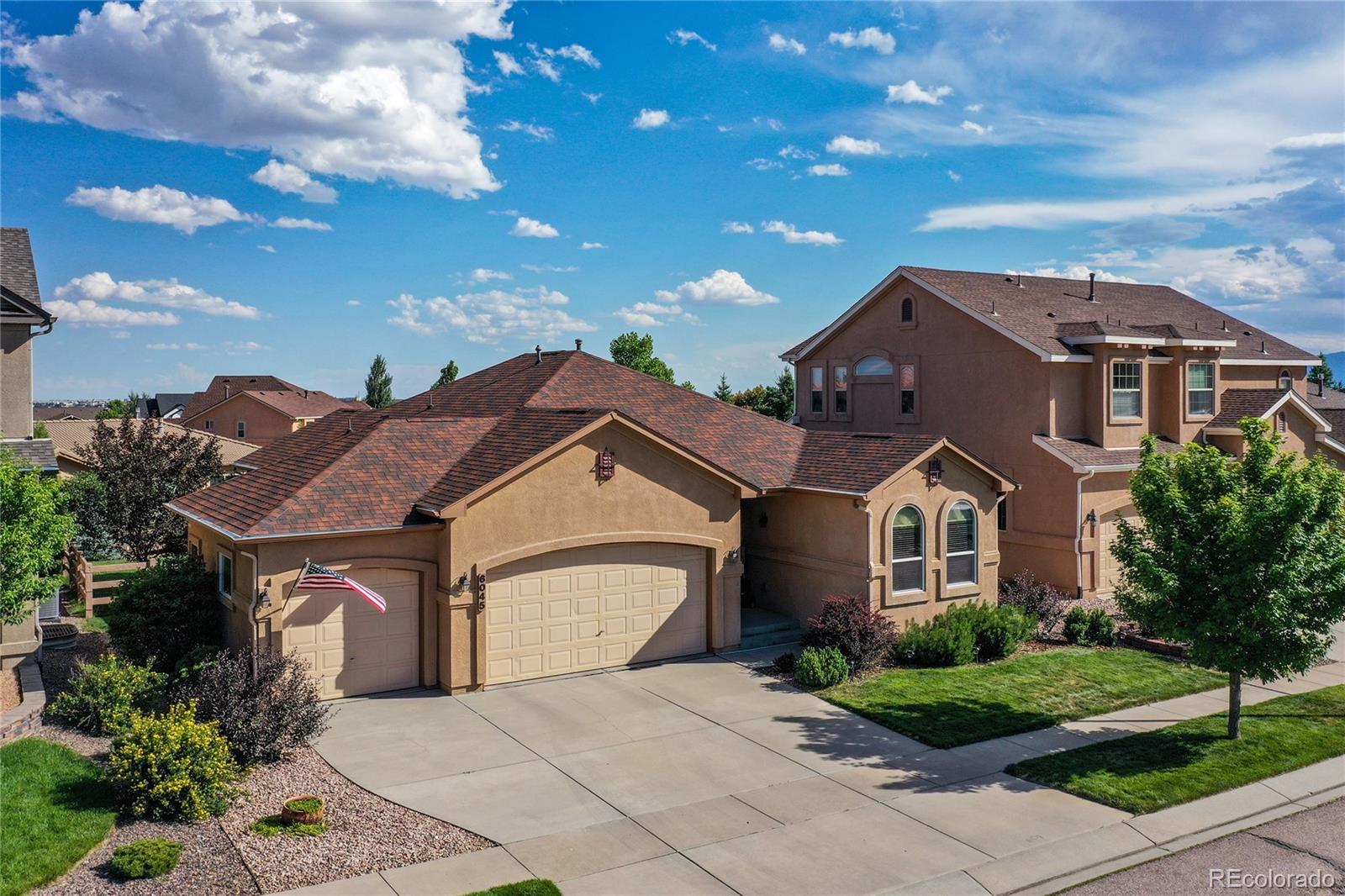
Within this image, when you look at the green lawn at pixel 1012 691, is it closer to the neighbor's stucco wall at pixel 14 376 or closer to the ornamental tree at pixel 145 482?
the ornamental tree at pixel 145 482

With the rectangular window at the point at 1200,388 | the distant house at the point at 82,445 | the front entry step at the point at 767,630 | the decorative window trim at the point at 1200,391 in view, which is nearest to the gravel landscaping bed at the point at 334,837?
the front entry step at the point at 767,630

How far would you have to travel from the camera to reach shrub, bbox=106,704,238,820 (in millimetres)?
11688

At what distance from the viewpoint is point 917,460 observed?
2062 cm

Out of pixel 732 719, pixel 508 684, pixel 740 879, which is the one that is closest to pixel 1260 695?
pixel 732 719

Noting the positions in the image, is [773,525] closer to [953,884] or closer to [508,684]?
[508,684]

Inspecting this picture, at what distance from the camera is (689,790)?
1334cm

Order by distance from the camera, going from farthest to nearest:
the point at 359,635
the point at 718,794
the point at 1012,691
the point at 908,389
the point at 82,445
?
1. the point at 82,445
2. the point at 908,389
3. the point at 1012,691
4. the point at 359,635
5. the point at 718,794

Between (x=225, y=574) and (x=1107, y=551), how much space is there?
20392 mm

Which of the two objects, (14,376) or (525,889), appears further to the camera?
(14,376)

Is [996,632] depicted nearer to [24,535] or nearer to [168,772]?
[168,772]

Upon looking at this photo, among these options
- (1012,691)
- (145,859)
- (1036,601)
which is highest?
(1036,601)

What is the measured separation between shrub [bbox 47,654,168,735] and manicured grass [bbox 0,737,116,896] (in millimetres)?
786

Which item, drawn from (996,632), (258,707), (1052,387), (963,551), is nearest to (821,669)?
(996,632)

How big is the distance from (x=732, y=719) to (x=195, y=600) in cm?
953
